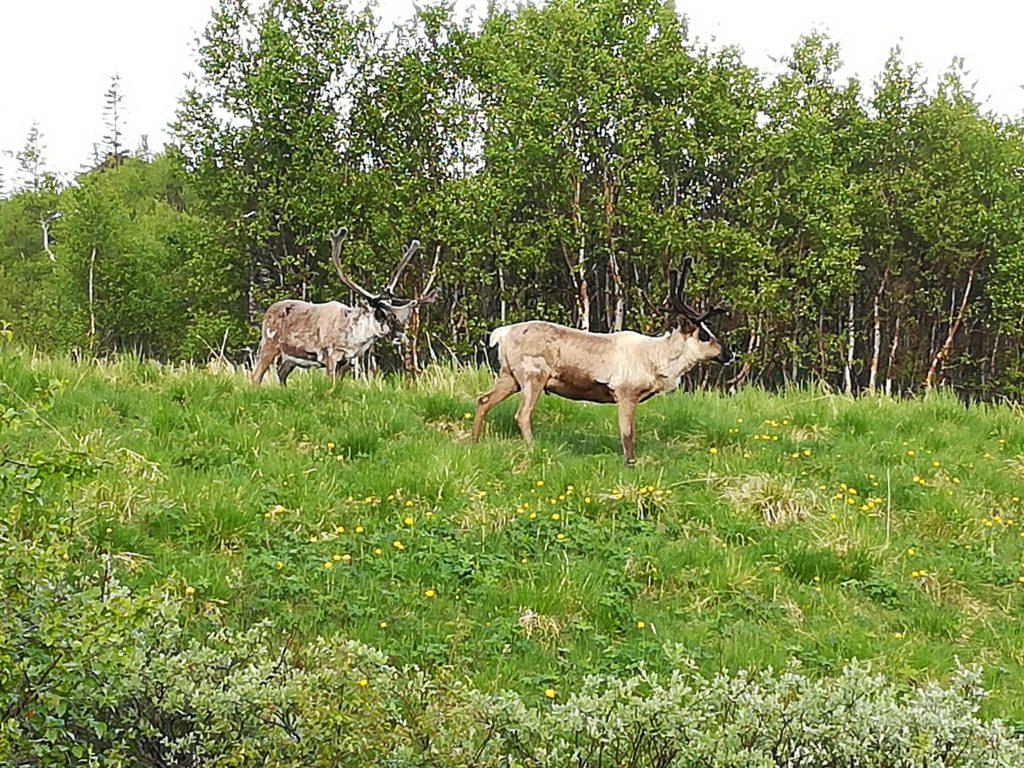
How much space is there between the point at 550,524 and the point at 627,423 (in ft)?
6.12

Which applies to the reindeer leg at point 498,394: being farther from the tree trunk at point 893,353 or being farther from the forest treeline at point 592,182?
the tree trunk at point 893,353

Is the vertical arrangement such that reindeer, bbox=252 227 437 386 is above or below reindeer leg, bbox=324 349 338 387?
above

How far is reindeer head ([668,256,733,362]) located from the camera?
834cm

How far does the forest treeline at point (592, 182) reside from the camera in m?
23.3

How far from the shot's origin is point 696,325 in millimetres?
8430

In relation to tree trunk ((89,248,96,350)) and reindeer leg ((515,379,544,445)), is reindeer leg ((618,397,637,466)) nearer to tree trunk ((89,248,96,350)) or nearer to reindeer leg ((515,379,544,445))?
reindeer leg ((515,379,544,445))

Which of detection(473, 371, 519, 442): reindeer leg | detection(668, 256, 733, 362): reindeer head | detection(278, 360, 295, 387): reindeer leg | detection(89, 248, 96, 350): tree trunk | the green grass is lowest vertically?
the green grass

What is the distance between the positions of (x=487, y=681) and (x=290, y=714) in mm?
1833

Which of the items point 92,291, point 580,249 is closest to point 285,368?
point 580,249

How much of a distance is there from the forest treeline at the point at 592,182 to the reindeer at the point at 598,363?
14.2 metres

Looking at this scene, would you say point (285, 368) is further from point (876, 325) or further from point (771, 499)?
point (876, 325)

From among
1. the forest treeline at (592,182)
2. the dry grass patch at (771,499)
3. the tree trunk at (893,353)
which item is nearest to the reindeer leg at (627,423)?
the dry grass patch at (771,499)

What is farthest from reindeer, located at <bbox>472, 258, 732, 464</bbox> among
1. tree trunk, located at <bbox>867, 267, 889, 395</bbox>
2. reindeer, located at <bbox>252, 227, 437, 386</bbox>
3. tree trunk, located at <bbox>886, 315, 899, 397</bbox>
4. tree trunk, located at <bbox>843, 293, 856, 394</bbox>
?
tree trunk, located at <bbox>886, 315, 899, 397</bbox>

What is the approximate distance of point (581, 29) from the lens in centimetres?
2283
